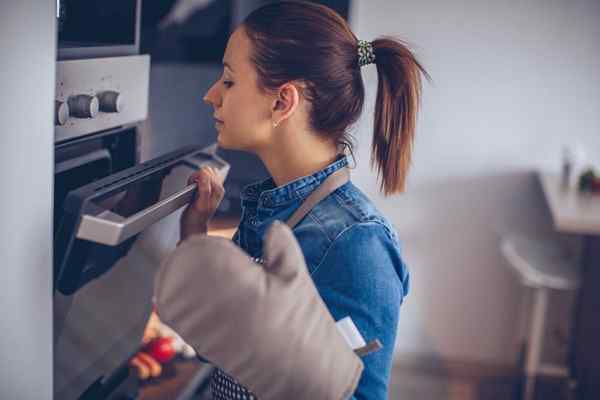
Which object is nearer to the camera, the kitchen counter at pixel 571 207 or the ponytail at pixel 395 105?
the ponytail at pixel 395 105

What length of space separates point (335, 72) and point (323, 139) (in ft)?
0.32

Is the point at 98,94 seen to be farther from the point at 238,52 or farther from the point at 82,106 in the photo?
the point at 238,52

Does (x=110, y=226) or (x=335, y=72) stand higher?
(x=335, y=72)

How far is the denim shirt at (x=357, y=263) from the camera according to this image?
2.76 ft


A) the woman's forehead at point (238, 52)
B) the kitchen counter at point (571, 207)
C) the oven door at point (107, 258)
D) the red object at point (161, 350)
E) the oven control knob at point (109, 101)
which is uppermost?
the woman's forehead at point (238, 52)

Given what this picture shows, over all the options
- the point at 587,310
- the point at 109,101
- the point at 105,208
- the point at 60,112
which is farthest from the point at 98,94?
the point at 587,310

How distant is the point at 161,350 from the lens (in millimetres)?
1404

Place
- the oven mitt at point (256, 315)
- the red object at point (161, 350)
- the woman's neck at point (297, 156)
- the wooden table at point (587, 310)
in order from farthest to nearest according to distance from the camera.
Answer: the wooden table at point (587, 310), the red object at point (161, 350), the woman's neck at point (297, 156), the oven mitt at point (256, 315)

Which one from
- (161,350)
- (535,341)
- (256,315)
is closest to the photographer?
(256,315)

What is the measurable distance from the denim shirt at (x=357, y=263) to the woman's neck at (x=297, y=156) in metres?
0.03

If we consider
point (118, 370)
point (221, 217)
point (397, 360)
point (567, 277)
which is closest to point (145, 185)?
point (118, 370)

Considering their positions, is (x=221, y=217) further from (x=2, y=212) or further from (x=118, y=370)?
(x=2, y=212)

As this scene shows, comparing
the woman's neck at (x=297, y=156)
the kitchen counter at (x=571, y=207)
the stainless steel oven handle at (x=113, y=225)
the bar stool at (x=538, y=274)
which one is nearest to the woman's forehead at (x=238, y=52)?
the woman's neck at (x=297, y=156)

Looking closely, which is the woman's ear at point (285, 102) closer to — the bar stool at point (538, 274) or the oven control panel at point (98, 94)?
the oven control panel at point (98, 94)
